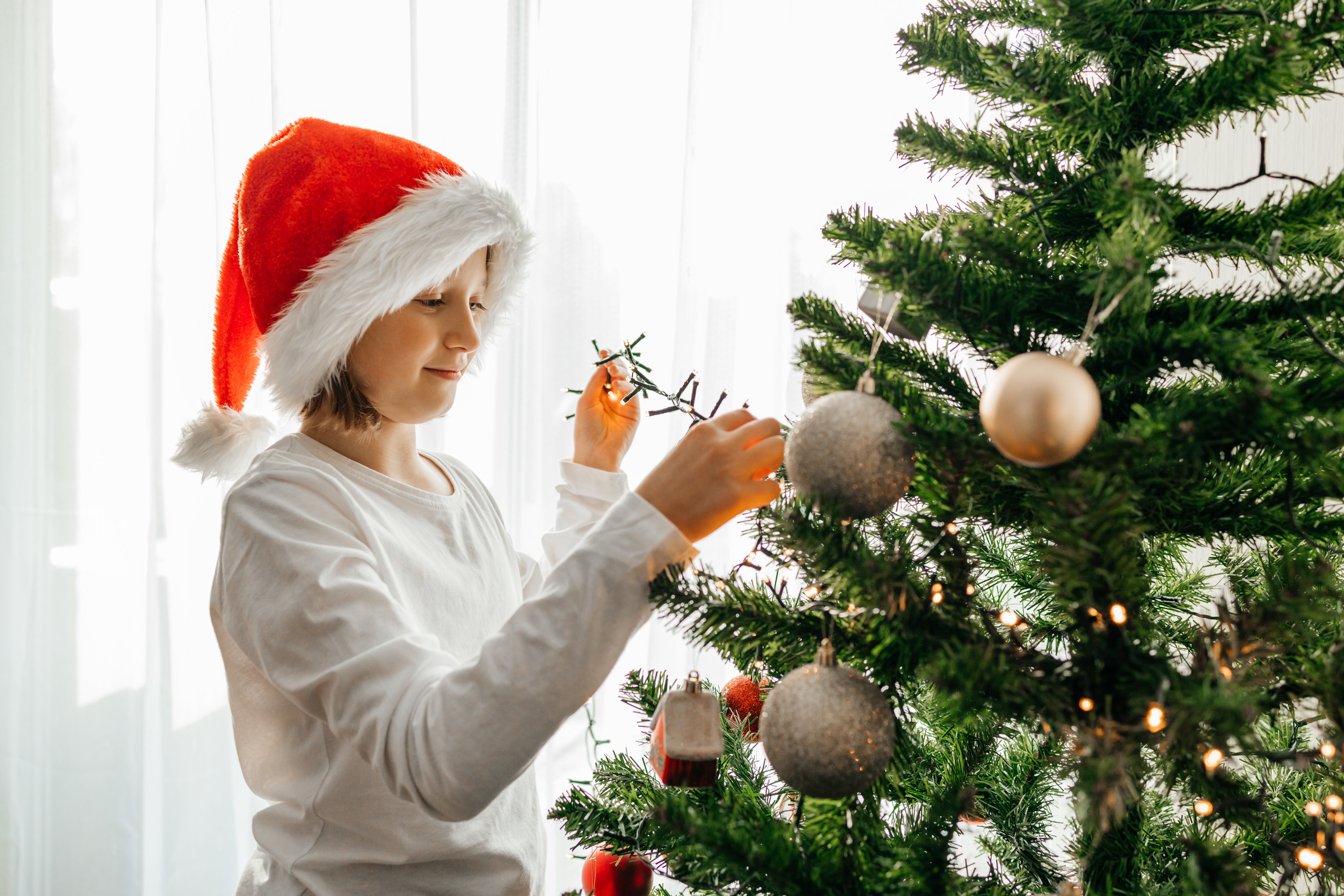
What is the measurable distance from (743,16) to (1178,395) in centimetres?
138

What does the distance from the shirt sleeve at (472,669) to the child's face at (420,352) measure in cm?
24

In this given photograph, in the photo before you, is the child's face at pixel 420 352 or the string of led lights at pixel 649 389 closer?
the string of led lights at pixel 649 389

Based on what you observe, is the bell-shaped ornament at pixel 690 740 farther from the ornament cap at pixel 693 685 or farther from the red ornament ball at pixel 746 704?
the red ornament ball at pixel 746 704

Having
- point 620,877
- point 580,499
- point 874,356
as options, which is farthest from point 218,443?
point 874,356

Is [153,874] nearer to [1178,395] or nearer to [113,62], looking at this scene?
[113,62]

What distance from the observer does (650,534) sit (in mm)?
521

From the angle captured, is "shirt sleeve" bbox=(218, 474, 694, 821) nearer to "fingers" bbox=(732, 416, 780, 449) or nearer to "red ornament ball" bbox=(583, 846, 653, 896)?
"fingers" bbox=(732, 416, 780, 449)

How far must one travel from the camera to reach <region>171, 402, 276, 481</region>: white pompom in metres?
0.84

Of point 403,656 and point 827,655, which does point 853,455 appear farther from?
point 403,656

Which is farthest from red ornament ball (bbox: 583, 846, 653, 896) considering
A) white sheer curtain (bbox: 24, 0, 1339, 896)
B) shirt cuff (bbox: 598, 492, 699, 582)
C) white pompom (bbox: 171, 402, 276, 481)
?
white sheer curtain (bbox: 24, 0, 1339, 896)

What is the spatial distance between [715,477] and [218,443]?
24.0 inches

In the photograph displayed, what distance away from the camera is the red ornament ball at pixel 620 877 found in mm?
696

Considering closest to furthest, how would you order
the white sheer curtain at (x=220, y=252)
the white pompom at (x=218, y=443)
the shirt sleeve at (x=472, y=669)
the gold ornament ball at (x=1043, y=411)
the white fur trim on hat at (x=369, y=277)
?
1. the gold ornament ball at (x=1043, y=411)
2. the shirt sleeve at (x=472, y=669)
3. the white fur trim on hat at (x=369, y=277)
4. the white pompom at (x=218, y=443)
5. the white sheer curtain at (x=220, y=252)

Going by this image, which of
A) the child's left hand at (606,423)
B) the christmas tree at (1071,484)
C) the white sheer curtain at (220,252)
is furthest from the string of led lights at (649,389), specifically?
the white sheer curtain at (220,252)
